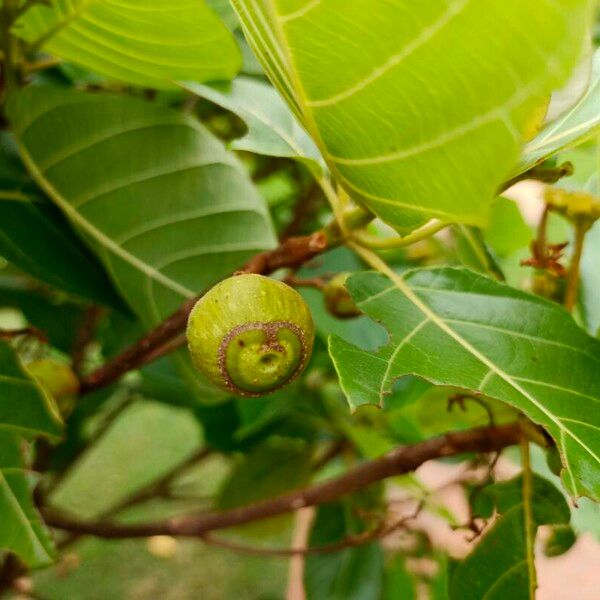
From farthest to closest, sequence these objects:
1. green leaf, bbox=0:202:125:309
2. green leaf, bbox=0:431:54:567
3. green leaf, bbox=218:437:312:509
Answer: green leaf, bbox=218:437:312:509, green leaf, bbox=0:202:125:309, green leaf, bbox=0:431:54:567

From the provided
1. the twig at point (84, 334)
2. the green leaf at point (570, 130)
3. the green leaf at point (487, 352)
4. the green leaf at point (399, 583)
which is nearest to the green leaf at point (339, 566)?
the green leaf at point (399, 583)

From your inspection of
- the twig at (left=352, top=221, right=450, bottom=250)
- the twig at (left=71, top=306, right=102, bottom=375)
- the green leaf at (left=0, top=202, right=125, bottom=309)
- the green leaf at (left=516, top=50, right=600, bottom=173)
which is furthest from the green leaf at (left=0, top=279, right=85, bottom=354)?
the green leaf at (left=516, top=50, right=600, bottom=173)

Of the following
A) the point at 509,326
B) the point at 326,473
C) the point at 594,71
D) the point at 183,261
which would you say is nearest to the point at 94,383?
the point at 183,261

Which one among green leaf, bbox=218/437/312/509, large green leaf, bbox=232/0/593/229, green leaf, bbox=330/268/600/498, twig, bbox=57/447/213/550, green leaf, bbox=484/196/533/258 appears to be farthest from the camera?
twig, bbox=57/447/213/550

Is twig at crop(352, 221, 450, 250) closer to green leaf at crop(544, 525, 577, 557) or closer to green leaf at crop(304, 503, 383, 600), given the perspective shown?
green leaf at crop(544, 525, 577, 557)

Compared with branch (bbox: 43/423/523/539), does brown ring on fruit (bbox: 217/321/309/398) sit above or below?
above

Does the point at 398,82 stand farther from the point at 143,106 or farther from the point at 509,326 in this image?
the point at 143,106
